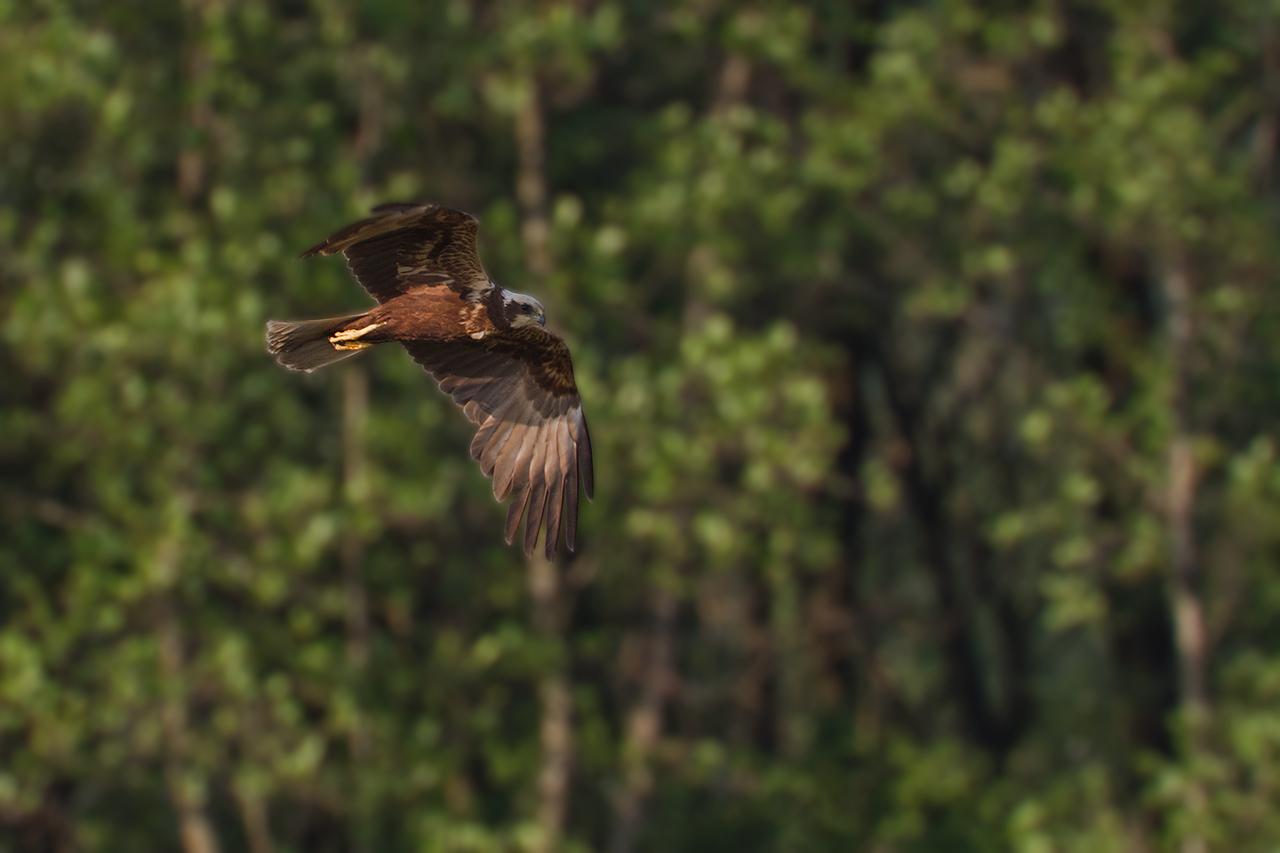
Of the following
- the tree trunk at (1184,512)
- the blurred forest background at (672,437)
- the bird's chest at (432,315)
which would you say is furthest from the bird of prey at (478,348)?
the tree trunk at (1184,512)

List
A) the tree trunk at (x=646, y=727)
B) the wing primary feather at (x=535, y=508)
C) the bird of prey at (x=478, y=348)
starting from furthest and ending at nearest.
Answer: the tree trunk at (x=646, y=727), the wing primary feather at (x=535, y=508), the bird of prey at (x=478, y=348)

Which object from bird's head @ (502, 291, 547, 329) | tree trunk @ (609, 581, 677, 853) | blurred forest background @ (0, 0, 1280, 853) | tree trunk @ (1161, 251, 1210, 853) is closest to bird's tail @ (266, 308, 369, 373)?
bird's head @ (502, 291, 547, 329)

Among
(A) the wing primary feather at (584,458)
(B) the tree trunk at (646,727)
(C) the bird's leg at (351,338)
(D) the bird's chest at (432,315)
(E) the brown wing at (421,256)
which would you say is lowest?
(B) the tree trunk at (646,727)

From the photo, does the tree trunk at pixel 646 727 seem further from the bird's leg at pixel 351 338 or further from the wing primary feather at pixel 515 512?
the bird's leg at pixel 351 338

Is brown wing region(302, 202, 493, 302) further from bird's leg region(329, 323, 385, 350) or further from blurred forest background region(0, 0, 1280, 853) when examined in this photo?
Answer: blurred forest background region(0, 0, 1280, 853)

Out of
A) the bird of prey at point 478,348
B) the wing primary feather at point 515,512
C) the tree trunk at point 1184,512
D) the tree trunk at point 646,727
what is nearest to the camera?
the wing primary feather at point 515,512

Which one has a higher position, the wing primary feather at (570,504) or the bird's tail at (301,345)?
the bird's tail at (301,345)

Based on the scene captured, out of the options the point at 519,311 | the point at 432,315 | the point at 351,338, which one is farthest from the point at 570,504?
the point at 351,338

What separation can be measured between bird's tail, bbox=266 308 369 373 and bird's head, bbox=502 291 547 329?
544 mm

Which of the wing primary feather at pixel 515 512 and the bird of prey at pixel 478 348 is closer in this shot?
the wing primary feather at pixel 515 512

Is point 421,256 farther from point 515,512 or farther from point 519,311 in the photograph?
point 515,512

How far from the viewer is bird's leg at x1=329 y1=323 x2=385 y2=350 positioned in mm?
8180

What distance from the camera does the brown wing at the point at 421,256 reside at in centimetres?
809

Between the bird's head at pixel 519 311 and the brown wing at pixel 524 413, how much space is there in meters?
0.09
